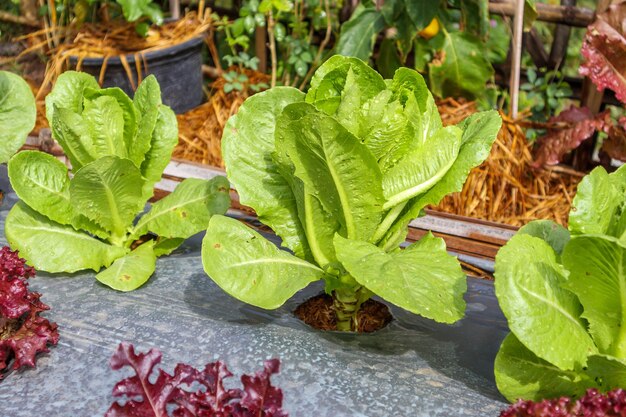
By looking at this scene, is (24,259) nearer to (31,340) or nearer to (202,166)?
(31,340)

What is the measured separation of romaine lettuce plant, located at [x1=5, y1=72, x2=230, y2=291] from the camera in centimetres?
181

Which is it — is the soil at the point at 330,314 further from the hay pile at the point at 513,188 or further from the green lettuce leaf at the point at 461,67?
the green lettuce leaf at the point at 461,67

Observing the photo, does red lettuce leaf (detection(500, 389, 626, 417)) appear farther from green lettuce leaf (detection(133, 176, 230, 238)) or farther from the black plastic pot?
the black plastic pot

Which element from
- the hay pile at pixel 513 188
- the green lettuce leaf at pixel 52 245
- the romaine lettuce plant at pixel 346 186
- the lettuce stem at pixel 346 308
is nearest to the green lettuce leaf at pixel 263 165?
the romaine lettuce plant at pixel 346 186

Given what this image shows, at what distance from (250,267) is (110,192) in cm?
43

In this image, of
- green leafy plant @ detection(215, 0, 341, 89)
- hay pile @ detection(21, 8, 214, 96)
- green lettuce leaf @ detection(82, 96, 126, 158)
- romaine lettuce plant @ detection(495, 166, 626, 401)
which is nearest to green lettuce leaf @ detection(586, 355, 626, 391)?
romaine lettuce plant @ detection(495, 166, 626, 401)

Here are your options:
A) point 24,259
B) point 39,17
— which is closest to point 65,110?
point 24,259

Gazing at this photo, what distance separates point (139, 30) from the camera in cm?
329

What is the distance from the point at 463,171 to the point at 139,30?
2.12 metres

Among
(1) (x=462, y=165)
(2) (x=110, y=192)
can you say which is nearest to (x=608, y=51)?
(1) (x=462, y=165)

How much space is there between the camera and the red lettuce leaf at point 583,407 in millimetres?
1249

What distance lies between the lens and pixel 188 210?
1.90m

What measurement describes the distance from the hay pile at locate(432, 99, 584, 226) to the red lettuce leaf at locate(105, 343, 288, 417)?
4.84 feet

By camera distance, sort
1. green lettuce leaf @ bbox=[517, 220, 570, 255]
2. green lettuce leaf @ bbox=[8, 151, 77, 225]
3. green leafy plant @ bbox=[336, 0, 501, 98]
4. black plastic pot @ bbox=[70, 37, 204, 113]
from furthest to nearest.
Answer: black plastic pot @ bbox=[70, 37, 204, 113] < green leafy plant @ bbox=[336, 0, 501, 98] < green lettuce leaf @ bbox=[8, 151, 77, 225] < green lettuce leaf @ bbox=[517, 220, 570, 255]
